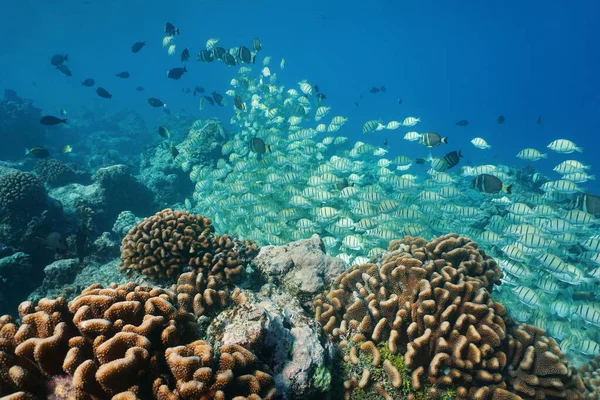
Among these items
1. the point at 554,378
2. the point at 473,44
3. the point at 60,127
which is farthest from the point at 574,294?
the point at 473,44

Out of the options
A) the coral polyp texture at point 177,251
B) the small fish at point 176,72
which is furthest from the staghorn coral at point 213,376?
the small fish at point 176,72

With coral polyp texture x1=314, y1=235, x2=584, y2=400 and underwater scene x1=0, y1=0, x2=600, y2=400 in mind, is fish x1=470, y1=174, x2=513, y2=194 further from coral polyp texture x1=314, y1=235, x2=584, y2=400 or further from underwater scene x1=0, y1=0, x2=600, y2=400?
coral polyp texture x1=314, y1=235, x2=584, y2=400

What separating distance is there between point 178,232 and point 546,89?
174 metres

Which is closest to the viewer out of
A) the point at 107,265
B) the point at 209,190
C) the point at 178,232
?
the point at 178,232

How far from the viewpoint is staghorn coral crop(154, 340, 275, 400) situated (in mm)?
1981

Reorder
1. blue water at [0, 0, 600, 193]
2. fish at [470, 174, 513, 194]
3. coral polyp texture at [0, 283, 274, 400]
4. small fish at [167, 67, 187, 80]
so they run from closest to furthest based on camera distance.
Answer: coral polyp texture at [0, 283, 274, 400] → fish at [470, 174, 513, 194] → small fish at [167, 67, 187, 80] → blue water at [0, 0, 600, 193]

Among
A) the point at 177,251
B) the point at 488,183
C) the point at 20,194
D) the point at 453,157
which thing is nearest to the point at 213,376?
the point at 177,251

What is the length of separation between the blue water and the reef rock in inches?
2284

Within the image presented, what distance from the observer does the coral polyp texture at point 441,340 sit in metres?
3.35

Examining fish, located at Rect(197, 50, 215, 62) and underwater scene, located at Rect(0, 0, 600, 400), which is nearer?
underwater scene, located at Rect(0, 0, 600, 400)

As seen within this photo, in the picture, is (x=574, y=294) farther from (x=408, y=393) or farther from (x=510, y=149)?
(x=510, y=149)

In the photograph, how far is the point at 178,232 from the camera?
5039 mm

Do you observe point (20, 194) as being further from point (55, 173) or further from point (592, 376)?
point (592, 376)

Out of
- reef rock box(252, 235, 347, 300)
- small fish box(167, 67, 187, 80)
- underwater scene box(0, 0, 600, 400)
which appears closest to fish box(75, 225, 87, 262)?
underwater scene box(0, 0, 600, 400)
